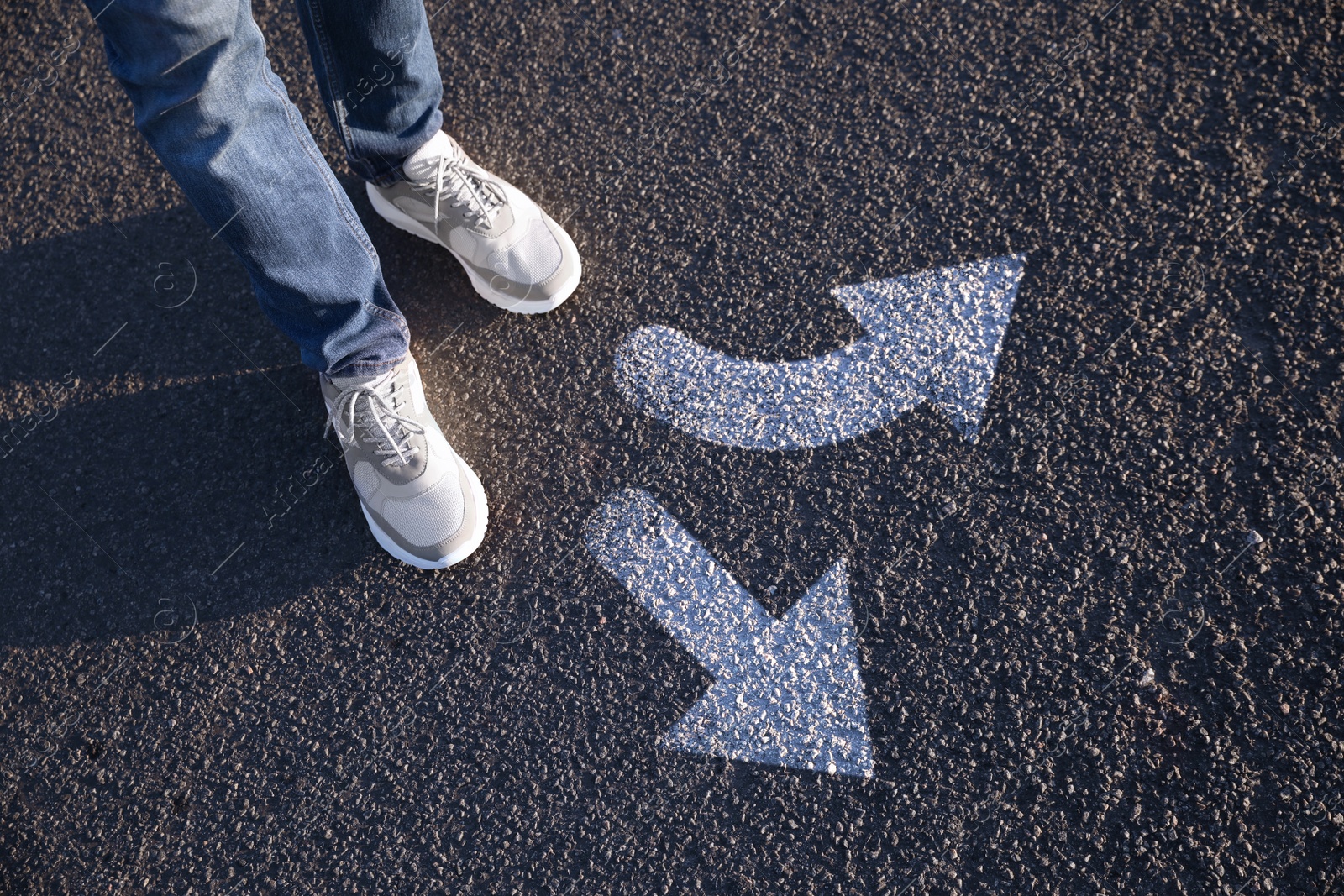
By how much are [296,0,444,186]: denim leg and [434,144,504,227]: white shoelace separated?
0.11 meters

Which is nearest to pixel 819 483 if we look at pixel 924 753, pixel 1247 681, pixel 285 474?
pixel 924 753

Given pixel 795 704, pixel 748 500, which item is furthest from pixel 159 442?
pixel 795 704

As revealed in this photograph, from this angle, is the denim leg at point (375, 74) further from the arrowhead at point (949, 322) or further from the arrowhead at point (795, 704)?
the arrowhead at point (795, 704)

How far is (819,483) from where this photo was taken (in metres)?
2.18

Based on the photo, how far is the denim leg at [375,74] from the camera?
186 centimetres

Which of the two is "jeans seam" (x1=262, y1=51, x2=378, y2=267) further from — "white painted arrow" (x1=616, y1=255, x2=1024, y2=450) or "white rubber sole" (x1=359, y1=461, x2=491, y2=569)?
"white painted arrow" (x1=616, y1=255, x2=1024, y2=450)

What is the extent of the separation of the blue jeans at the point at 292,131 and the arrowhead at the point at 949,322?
4.27 ft

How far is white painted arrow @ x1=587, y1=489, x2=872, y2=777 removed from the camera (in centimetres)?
196

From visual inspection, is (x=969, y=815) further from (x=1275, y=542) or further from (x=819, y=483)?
(x=1275, y=542)

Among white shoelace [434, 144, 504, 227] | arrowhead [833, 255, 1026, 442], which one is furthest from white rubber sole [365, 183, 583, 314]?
arrowhead [833, 255, 1026, 442]

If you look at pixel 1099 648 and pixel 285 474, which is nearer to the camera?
pixel 1099 648

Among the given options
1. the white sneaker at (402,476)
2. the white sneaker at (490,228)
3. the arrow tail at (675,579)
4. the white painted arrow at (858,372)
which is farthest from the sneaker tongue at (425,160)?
the arrow tail at (675,579)

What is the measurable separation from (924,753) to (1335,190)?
2.06 meters

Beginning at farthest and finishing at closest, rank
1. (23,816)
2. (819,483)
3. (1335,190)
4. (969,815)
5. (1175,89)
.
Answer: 1. (1175,89)
2. (1335,190)
3. (819,483)
4. (23,816)
5. (969,815)
